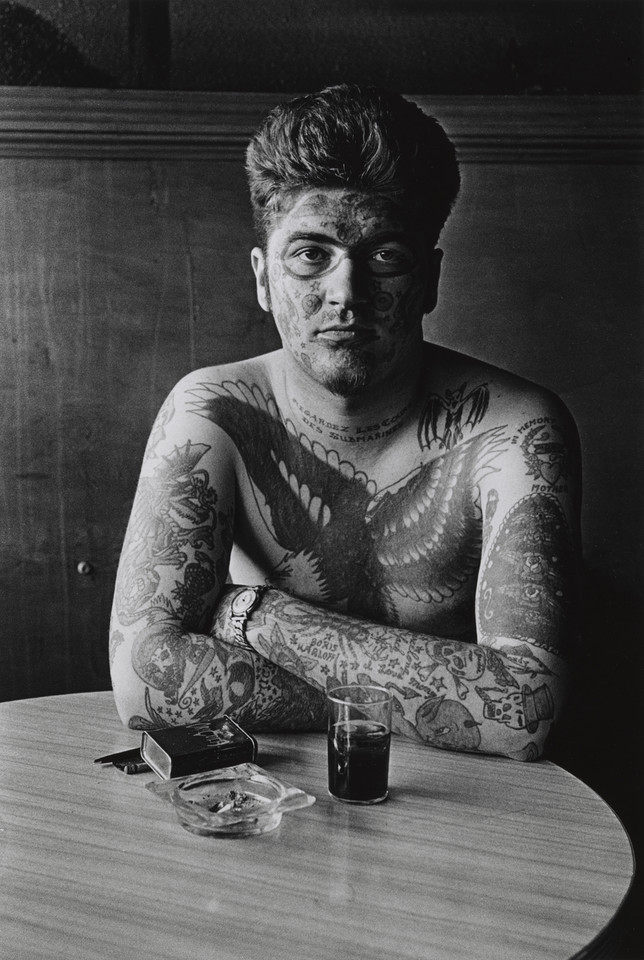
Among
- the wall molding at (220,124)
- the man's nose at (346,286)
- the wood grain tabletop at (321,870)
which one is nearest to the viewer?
the wood grain tabletop at (321,870)

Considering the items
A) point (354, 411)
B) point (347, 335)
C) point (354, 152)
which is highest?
point (354, 152)

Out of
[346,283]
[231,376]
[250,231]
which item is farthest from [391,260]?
[250,231]

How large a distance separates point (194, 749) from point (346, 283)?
814mm

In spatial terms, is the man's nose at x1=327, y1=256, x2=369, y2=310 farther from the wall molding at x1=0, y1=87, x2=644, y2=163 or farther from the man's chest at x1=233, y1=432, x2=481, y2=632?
the wall molding at x1=0, y1=87, x2=644, y2=163

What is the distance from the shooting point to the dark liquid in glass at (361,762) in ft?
3.53

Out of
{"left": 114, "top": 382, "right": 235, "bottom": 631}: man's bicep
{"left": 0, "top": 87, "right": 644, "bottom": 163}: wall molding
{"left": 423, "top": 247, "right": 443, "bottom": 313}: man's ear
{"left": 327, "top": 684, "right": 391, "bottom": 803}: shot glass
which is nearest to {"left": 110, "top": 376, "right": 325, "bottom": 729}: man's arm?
{"left": 114, "top": 382, "right": 235, "bottom": 631}: man's bicep

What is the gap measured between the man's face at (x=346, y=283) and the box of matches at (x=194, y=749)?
69cm

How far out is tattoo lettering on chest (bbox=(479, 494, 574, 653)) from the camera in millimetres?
1363

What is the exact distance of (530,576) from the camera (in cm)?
140

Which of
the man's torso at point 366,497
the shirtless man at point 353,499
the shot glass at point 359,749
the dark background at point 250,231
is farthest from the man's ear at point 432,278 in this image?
the shot glass at point 359,749

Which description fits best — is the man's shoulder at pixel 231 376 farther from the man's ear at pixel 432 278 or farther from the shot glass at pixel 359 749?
the shot glass at pixel 359 749

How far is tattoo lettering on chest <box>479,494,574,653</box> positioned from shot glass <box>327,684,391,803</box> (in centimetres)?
33

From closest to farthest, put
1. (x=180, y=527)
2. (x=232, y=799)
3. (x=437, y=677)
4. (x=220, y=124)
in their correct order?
(x=232, y=799) → (x=437, y=677) → (x=180, y=527) → (x=220, y=124)

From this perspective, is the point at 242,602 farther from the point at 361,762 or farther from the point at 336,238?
the point at 336,238
